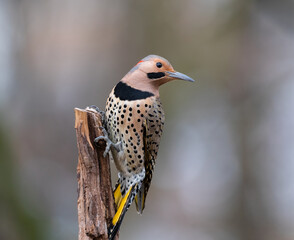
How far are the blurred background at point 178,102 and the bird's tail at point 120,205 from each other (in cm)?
332

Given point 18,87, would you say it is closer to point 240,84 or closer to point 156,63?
point 240,84

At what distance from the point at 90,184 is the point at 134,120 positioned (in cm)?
62

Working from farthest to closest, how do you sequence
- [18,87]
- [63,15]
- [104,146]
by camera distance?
1. [63,15]
2. [18,87]
3. [104,146]

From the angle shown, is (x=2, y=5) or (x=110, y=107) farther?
→ (x=2, y=5)

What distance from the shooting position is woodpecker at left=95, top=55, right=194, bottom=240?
3.50 meters

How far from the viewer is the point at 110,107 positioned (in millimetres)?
3551

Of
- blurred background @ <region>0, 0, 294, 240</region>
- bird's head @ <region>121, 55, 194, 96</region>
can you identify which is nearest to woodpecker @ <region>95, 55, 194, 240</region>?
bird's head @ <region>121, 55, 194, 96</region>

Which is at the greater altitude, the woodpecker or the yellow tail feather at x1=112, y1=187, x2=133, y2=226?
the woodpecker

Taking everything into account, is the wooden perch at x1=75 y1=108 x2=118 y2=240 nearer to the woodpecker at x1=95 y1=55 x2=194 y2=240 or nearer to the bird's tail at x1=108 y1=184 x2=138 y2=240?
the bird's tail at x1=108 y1=184 x2=138 y2=240

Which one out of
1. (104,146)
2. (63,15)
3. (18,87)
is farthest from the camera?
(63,15)

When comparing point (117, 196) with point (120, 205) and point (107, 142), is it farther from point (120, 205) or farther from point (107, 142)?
point (107, 142)

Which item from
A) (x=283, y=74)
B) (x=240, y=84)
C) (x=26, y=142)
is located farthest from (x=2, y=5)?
(x=283, y=74)

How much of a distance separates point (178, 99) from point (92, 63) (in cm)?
167

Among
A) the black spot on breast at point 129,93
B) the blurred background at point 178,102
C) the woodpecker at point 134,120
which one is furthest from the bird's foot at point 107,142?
the blurred background at point 178,102
